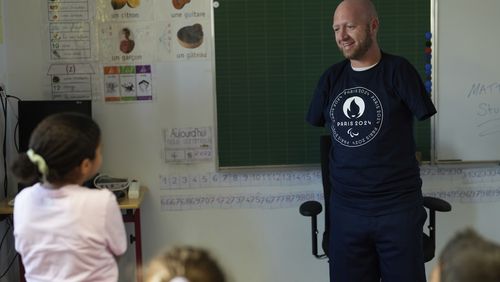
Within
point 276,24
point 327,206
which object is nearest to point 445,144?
point 327,206

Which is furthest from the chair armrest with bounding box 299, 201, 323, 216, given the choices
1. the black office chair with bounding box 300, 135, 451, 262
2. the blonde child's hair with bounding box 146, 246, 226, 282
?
the blonde child's hair with bounding box 146, 246, 226, 282

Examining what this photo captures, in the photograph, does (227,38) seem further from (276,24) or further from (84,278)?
(84,278)

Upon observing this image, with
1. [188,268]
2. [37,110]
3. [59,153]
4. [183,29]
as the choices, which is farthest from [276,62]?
[188,268]

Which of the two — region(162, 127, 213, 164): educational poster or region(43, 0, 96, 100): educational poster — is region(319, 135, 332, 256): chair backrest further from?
region(43, 0, 96, 100): educational poster

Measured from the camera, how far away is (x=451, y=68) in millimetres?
2965

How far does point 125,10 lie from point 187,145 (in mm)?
824

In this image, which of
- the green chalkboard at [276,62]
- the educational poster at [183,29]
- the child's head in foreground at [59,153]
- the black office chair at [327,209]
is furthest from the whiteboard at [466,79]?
the child's head in foreground at [59,153]

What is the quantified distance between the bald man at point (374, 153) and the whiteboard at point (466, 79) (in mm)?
827

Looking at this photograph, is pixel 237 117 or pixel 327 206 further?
pixel 237 117

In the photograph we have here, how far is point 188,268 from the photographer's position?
0.94 meters

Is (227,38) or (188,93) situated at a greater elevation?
(227,38)

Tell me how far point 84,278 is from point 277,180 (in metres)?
1.66

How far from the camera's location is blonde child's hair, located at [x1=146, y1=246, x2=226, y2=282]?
927mm

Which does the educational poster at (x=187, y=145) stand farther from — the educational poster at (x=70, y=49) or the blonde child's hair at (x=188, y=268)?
the blonde child's hair at (x=188, y=268)
